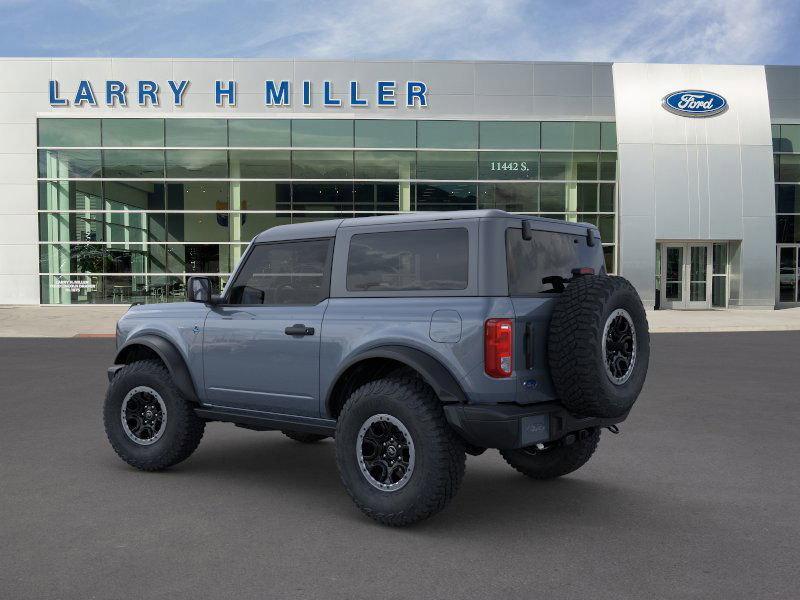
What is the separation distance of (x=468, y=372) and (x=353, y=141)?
25.8 meters

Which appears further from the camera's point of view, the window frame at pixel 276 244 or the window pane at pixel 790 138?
the window pane at pixel 790 138

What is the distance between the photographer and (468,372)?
15.1 ft

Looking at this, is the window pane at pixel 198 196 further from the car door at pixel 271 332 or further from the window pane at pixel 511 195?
the car door at pixel 271 332

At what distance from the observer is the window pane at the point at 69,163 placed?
29.3m

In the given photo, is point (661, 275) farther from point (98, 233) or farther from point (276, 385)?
point (276, 385)

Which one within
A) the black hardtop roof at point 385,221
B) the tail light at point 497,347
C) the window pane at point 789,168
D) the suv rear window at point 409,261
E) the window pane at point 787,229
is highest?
the window pane at point 789,168

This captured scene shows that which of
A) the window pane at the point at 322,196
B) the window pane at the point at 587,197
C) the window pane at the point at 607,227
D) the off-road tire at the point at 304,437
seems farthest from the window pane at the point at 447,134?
the off-road tire at the point at 304,437

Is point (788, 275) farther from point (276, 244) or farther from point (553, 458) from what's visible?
point (276, 244)

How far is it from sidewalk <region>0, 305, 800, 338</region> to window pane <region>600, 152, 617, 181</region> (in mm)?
5670

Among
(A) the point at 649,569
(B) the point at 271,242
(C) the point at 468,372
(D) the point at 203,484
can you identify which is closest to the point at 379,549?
(C) the point at 468,372

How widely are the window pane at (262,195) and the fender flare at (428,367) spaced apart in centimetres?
2543

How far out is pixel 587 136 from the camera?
29.8 m

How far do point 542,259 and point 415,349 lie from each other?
1.10m

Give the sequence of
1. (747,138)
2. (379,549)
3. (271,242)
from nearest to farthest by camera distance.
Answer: (379,549)
(271,242)
(747,138)
